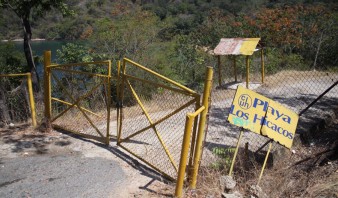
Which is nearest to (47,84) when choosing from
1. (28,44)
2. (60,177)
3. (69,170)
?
(69,170)

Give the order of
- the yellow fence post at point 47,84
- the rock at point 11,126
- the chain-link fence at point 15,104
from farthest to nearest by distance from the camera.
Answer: the chain-link fence at point 15,104
the rock at point 11,126
the yellow fence post at point 47,84

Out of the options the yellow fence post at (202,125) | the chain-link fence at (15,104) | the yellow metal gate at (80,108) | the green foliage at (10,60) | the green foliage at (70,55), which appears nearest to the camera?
the yellow fence post at (202,125)

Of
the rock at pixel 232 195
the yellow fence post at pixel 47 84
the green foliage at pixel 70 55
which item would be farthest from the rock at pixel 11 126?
the green foliage at pixel 70 55

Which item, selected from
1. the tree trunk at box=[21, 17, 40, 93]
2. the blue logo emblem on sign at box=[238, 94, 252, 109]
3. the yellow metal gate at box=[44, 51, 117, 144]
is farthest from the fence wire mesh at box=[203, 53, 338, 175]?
the tree trunk at box=[21, 17, 40, 93]

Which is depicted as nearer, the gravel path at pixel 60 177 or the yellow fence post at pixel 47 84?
the gravel path at pixel 60 177

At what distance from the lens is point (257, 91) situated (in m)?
9.49

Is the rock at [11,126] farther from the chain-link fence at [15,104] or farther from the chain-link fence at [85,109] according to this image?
the chain-link fence at [85,109]

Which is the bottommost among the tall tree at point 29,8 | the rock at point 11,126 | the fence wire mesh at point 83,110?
the rock at point 11,126

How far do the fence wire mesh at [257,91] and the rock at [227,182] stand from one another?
671 mm

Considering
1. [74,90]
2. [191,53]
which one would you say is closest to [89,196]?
[74,90]

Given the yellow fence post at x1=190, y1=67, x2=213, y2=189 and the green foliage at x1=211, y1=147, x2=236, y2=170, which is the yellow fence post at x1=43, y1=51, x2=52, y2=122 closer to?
the green foliage at x1=211, y1=147, x2=236, y2=170

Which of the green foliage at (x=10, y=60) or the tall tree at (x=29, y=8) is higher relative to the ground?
the tall tree at (x=29, y=8)

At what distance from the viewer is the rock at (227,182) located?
3812 millimetres

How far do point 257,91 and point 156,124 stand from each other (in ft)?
19.3
